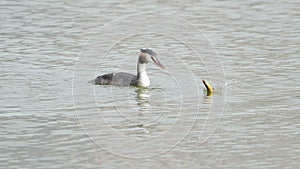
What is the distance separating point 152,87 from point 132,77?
13.9 inches

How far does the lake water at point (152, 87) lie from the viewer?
10.5 meters

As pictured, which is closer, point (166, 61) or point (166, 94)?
point (166, 94)

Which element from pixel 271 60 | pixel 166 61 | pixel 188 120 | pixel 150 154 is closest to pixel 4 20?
pixel 166 61

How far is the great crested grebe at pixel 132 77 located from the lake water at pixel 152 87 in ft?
0.37

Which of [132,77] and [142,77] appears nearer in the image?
[142,77]

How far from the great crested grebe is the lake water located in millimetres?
113

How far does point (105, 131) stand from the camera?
11484mm

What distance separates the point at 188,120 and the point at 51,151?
2.35 metres

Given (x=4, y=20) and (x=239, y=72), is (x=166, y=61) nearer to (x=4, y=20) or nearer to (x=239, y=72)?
(x=239, y=72)

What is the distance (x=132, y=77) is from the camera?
1468 centimetres

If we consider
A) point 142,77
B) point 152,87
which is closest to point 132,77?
point 142,77

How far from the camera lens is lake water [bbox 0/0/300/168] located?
1053 centimetres

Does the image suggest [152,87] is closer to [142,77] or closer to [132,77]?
[142,77]

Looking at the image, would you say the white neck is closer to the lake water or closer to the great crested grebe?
the great crested grebe
